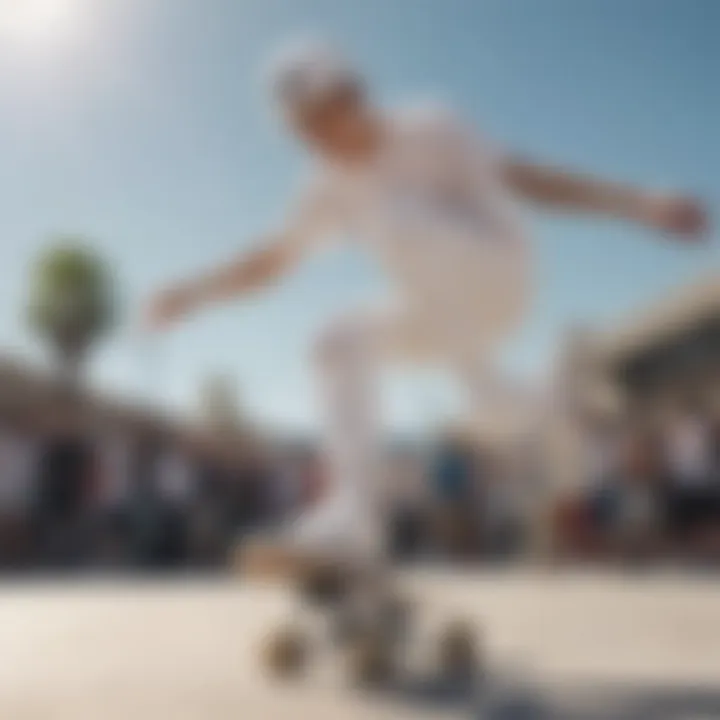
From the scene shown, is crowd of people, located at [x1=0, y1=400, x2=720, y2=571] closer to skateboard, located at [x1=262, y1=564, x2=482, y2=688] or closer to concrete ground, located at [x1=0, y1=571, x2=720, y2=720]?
skateboard, located at [x1=262, y1=564, x2=482, y2=688]

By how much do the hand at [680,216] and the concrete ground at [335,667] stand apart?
0.81m

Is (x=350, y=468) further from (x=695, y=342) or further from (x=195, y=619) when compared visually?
(x=695, y=342)

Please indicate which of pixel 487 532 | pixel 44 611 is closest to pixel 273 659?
pixel 44 611

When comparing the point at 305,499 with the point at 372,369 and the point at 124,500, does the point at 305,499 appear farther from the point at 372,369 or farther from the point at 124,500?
the point at 124,500

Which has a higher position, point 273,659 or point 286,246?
point 286,246

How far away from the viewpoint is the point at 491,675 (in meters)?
2.14

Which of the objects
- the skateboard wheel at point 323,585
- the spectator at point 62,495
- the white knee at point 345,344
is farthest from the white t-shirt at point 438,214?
the spectator at point 62,495

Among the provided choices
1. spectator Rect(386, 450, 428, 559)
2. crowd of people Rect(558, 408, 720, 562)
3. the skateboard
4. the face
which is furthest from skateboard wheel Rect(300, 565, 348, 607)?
crowd of people Rect(558, 408, 720, 562)

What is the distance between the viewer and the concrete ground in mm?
1796

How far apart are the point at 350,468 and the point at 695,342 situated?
6270mm

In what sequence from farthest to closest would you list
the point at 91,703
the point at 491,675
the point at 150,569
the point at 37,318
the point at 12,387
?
the point at 37,318, the point at 12,387, the point at 150,569, the point at 491,675, the point at 91,703

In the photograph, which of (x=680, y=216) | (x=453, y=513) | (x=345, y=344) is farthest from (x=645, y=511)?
(x=345, y=344)

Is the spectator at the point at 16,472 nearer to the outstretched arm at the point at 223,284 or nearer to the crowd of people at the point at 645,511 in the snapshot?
the crowd of people at the point at 645,511

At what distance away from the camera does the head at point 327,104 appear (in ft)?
6.46
